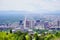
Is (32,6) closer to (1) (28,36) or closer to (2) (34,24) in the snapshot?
(2) (34,24)

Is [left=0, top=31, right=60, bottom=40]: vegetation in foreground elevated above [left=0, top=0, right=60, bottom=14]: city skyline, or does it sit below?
below

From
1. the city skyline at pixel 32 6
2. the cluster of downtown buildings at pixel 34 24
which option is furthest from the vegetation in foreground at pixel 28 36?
the city skyline at pixel 32 6

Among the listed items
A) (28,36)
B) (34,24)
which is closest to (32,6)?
(34,24)

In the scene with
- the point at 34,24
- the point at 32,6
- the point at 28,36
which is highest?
the point at 32,6

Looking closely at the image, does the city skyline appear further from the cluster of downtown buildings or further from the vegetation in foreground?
the vegetation in foreground

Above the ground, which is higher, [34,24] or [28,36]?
[34,24]

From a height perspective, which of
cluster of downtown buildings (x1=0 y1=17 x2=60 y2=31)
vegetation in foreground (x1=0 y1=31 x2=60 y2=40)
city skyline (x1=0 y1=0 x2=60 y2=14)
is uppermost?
city skyline (x1=0 y1=0 x2=60 y2=14)

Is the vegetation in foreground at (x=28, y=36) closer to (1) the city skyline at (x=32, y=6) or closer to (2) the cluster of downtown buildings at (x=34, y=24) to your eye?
(2) the cluster of downtown buildings at (x=34, y=24)

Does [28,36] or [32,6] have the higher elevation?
[32,6]

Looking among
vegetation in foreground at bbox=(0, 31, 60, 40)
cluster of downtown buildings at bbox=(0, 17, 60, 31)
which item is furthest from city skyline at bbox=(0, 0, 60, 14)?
vegetation in foreground at bbox=(0, 31, 60, 40)
